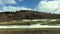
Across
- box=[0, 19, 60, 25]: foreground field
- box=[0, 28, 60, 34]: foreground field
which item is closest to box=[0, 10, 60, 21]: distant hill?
box=[0, 19, 60, 25]: foreground field

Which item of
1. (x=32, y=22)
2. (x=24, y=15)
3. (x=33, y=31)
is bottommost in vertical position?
(x=33, y=31)

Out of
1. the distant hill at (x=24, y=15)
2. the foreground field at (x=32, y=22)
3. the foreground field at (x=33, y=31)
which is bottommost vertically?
the foreground field at (x=33, y=31)

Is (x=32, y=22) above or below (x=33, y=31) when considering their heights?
above

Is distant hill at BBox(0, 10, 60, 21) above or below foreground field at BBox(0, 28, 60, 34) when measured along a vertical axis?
above

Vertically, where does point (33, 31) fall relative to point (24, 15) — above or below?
below

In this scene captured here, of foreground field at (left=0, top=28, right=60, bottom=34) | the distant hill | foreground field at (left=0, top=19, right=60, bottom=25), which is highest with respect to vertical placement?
the distant hill

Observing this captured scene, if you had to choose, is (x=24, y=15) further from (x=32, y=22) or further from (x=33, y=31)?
(x=33, y=31)

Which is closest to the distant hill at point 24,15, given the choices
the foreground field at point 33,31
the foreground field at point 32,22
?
the foreground field at point 32,22

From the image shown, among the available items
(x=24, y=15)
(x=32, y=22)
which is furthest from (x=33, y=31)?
(x=24, y=15)

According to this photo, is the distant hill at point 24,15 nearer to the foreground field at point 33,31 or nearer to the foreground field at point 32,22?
the foreground field at point 32,22

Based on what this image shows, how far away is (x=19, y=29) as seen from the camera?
17.6 ft

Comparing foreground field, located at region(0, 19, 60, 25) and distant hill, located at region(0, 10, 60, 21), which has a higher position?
distant hill, located at region(0, 10, 60, 21)

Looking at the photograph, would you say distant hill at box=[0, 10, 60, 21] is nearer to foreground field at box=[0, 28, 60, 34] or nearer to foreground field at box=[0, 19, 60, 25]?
foreground field at box=[0, 19, 60, 25]

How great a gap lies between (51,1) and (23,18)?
51 cm
